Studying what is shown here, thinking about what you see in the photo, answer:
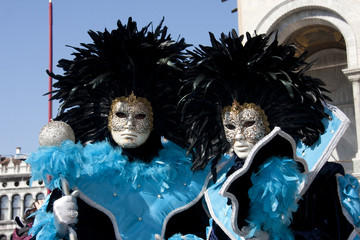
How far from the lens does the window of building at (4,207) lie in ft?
111

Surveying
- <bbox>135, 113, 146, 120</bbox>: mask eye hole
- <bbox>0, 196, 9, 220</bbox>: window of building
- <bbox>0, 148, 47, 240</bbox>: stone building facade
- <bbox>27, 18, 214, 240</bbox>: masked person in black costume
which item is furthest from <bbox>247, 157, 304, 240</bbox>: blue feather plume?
<bbox>0, 196, 9, 220</bbox>: window of building

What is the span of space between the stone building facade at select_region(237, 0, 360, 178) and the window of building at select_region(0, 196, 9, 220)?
2711 centimetres

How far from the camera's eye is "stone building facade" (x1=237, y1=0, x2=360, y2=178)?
9.56 meters

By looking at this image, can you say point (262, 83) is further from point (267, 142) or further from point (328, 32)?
point (328, 32)

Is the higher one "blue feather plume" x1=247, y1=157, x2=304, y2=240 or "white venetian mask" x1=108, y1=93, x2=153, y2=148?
"white venetian mask" x1=108, y1=93, x2=153, y2=148

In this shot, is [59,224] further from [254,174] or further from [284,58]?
[284,58]

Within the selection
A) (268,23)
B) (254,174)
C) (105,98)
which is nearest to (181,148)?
(105,98)

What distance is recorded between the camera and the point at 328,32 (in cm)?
1081

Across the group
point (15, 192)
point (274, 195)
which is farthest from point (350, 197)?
point (15, 192)

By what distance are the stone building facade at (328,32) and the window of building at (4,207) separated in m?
27.1

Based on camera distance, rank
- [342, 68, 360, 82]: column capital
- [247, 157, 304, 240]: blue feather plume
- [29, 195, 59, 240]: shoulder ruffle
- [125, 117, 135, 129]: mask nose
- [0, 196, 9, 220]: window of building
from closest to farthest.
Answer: [247, 157, 304, 240]: blue feather plume
[29, 195, 59, 240]: shoulder ruffle
[125, 117, 135, 129]: mask nose
[342, 68, 360, 82]: column capital
[0, 196, 9, 220]: window of building

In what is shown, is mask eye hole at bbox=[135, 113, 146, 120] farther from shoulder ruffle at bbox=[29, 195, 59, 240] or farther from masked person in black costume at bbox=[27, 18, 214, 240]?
shoulder ruffle at bbox=[29, 195, 59, 240]

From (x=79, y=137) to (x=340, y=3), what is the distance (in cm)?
761

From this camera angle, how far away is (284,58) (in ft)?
8.89
